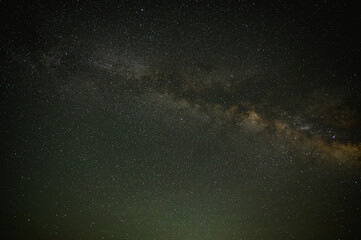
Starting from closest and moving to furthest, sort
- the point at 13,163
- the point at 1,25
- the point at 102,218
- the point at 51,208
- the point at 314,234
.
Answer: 1. the point at 1,25
2. the point at 13,163
3. the point at 51,208
4. the point at 102,218
5. the point at 314,234

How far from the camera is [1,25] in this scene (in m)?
1.79

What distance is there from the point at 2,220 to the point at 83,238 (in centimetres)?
577

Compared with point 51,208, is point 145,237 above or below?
below

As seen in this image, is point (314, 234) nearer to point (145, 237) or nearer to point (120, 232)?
point (145, 237)

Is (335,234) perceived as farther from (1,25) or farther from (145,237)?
(1,25)

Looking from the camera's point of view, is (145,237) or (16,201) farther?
(145,237)

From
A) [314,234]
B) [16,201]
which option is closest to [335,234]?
[314,234]

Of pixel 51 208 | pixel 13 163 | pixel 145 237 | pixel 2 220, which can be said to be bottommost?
pixel 145 237

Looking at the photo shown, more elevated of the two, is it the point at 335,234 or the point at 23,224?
the point at 335,234

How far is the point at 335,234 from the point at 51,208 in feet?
136

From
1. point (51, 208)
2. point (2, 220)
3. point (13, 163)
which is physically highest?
point (13, 163)

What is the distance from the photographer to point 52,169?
11000 mm

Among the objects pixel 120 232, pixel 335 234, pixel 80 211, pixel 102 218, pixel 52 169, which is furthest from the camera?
pixel 335 234

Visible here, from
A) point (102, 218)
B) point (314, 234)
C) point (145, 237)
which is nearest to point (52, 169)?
point (102, 218)
